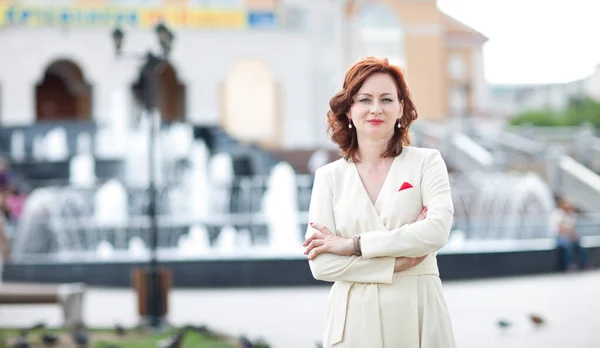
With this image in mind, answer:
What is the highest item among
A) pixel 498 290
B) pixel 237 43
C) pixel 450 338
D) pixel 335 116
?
pixel 237 43

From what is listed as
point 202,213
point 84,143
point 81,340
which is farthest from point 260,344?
point 84,143

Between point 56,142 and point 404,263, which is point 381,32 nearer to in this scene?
point 56,142

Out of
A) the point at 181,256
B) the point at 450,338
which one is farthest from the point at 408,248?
the point at 181,256

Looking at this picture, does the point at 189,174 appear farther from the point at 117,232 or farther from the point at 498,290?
the point at 498,290

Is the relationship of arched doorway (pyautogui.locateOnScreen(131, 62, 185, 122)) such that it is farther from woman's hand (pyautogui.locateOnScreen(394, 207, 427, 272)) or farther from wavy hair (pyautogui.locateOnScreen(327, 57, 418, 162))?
woman's hand (pyautogui.locateOnScreen(394, 207, 427, 272))

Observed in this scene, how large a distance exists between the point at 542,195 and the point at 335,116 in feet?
61.9

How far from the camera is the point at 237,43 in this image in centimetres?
3512

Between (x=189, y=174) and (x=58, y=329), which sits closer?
(x=58, y=329)

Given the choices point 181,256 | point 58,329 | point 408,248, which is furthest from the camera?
point 181,256

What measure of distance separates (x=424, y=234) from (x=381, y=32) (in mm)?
40553

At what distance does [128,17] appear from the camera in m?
34.3

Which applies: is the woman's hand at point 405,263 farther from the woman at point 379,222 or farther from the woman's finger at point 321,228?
the woman's finger at point 321,228

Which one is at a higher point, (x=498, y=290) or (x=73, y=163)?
(x=73, y=163)

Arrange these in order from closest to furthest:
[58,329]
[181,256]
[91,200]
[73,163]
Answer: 1. [58,329]
2. [181,256]
3. [91,200]
4. [73,163]
